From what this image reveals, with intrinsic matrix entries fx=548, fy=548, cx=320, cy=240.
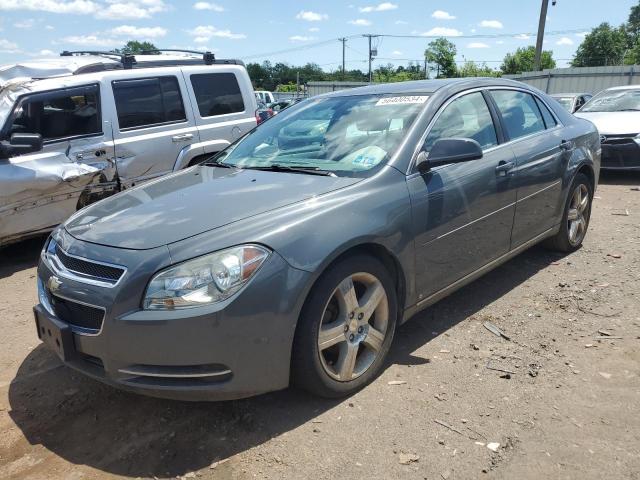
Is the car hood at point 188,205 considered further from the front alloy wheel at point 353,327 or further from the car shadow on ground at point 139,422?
the car shadow on ground at point 139,422

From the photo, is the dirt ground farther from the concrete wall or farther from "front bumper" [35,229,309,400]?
the concrete wall

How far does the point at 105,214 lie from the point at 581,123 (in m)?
4.49

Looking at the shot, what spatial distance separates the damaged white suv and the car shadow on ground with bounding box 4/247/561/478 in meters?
2.58

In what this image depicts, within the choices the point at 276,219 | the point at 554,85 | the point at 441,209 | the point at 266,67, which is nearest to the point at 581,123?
the point at 441,209

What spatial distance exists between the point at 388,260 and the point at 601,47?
8316 cm

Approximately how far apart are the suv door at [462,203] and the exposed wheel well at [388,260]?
14 centimetres

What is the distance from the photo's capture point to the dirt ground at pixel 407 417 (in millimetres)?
2498

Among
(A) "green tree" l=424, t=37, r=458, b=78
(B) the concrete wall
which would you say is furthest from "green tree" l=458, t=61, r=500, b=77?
(B) the concrete wall

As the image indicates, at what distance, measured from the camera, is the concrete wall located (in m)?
22.0

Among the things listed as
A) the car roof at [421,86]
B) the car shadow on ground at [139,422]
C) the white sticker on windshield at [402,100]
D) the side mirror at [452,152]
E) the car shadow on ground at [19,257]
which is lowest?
the car shadow on ground at [19,257]

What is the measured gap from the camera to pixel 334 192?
3.02 meters

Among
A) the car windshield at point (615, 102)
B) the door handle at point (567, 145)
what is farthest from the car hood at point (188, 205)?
the car windshield at point (615, 102)

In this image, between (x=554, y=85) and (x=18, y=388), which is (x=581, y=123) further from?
(x=554, y=85)

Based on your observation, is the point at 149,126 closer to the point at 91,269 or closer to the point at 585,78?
the point at 91,269
